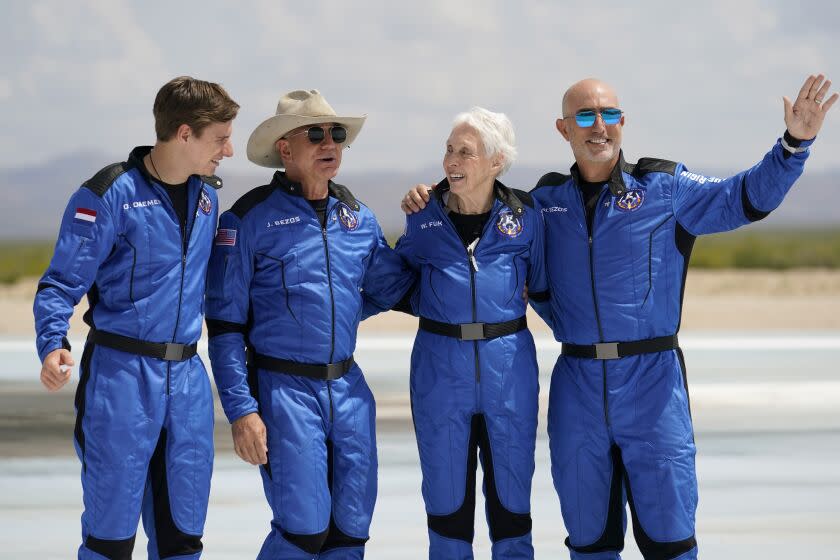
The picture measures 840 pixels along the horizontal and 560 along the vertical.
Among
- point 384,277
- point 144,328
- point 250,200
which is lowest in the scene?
point 144,328

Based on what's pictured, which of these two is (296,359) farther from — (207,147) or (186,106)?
(186,106)

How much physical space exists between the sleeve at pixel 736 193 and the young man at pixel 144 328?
1559 mm

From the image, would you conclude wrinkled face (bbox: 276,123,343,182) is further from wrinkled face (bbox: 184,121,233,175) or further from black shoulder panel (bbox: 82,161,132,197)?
black shoulder panel (bbox: 82,161,132,197)

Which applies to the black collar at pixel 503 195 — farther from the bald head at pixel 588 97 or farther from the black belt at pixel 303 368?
the black belt at pixel 303 368

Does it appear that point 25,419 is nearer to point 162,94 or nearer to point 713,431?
point 713,431

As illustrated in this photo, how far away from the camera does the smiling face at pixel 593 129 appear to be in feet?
13.9

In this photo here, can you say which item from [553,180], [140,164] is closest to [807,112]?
[553,180]

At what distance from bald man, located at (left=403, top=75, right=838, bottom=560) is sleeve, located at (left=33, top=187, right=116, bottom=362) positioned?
1.52m

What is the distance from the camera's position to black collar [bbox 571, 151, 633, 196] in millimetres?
4238

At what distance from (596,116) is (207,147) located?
1.31 metres

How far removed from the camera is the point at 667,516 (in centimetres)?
413

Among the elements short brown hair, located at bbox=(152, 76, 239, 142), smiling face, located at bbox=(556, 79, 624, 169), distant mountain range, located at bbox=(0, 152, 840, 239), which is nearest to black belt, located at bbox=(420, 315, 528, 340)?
smiling face, located at bbox=(556, 79, 624, 169)

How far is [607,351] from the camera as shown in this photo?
13.7 feet

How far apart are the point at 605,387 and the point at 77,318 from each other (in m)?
19.4
